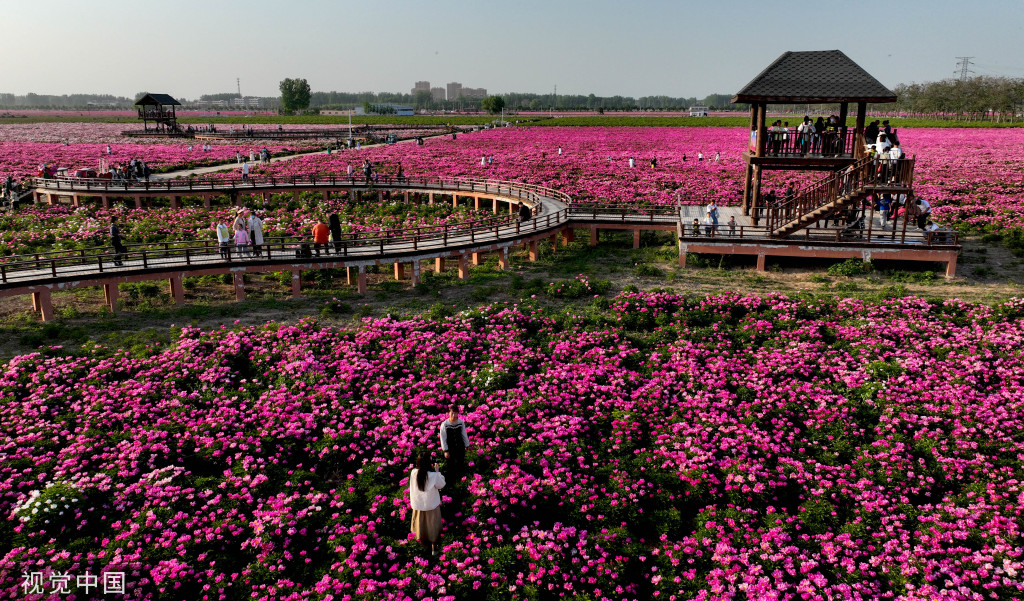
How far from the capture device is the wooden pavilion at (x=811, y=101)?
24.0m

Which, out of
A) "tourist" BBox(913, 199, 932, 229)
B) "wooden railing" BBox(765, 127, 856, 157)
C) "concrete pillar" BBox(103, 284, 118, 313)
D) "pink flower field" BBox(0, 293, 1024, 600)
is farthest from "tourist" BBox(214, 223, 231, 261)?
"tourist" BBox(913, 199, 932, 229)

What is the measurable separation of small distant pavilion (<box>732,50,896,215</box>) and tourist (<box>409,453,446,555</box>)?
21180mm

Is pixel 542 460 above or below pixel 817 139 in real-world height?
below

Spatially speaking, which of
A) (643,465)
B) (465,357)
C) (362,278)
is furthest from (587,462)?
(362,278)

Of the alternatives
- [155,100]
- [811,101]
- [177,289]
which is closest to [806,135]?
[811,101]

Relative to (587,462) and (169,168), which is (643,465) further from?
(169,168)

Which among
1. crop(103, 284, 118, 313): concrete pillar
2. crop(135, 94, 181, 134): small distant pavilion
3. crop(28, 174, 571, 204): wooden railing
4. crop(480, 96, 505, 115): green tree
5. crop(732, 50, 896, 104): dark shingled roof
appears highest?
crop(480, 96, 505, 115): green tree

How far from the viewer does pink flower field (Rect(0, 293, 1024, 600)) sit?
376 inches

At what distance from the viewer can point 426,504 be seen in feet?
32.3

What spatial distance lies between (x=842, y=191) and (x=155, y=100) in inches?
4171

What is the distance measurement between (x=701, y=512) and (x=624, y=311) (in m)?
9.42

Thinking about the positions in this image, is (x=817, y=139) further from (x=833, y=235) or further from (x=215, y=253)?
(x=215, y=253)

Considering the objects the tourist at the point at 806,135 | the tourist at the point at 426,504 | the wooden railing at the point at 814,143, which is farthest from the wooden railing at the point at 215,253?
the tourist at the point at 426,504

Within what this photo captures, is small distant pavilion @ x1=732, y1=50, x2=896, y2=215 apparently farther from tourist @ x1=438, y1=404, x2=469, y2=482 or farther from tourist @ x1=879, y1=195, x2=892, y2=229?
tourist @ x1=438, y1=404, x2=469, y2=482
